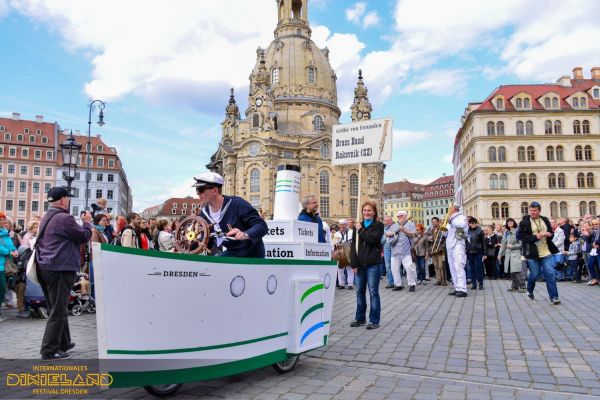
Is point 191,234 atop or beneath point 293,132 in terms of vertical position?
beneath

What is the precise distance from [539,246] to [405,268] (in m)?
4.37

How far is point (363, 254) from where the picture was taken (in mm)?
8039

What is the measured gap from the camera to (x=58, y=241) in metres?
6.13

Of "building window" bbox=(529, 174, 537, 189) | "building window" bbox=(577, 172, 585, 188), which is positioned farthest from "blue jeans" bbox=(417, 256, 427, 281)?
"building window" bbox=(577, 172, 585, 188)

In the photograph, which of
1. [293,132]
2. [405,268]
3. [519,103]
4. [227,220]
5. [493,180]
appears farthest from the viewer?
[293,132]

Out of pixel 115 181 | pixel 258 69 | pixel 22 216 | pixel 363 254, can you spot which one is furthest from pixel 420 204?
pixel 363 254

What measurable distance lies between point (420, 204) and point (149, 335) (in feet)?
468

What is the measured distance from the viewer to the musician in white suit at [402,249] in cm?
1407

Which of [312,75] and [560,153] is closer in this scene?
[560,153]

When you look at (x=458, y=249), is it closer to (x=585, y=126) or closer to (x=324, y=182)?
(x=585, y=126)

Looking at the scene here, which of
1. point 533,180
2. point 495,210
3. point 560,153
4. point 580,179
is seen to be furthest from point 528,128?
point 495,210

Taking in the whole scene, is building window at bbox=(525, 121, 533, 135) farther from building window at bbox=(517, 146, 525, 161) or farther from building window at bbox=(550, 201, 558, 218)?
building window at bbox=(550, 201, 558, 218)

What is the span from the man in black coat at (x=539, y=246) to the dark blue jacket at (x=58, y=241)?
9.01 metres

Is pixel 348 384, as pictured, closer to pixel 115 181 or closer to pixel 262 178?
pixel 262 178
